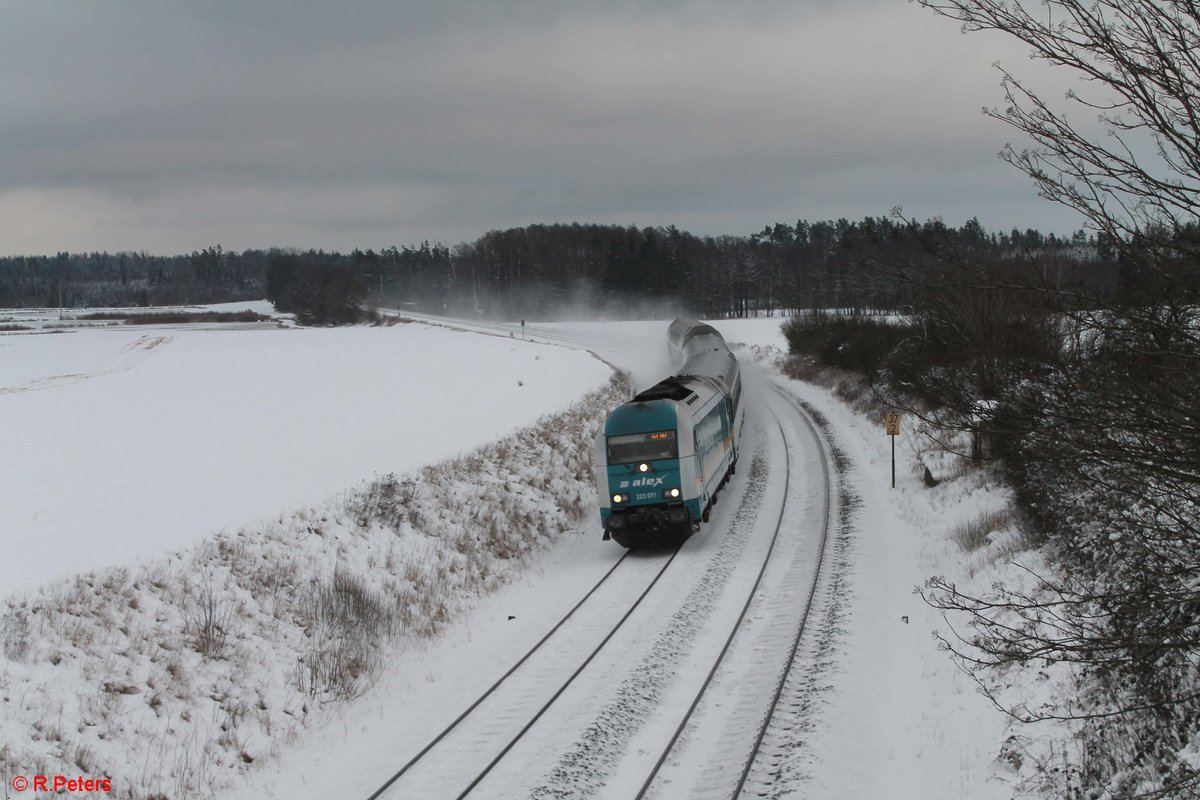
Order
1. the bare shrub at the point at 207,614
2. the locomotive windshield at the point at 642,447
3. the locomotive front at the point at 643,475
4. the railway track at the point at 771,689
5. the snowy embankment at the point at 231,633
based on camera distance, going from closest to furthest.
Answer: the railway track at the point at 771,689 → the snowy embankment at the point at 231,633 → the bare shrub at the point at 207,614 → the locomotive front at the point at 643,475 → the locomotive windshield at the point at 642,447

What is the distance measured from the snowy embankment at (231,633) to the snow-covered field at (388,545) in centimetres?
10

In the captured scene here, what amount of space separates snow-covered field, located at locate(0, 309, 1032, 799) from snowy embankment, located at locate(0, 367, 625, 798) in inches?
3.9

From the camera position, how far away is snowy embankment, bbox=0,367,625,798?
31.7ft

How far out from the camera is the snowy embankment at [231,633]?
967cm

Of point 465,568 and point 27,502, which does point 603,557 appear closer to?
point 465,568

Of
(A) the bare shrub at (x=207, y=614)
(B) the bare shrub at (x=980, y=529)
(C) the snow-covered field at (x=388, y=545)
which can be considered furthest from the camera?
(B) the bare shrub at (x=980, y=529)

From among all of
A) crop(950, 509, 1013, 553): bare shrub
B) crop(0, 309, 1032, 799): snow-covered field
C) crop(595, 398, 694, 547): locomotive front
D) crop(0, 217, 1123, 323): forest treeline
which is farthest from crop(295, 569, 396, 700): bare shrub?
crop(0, 217, 1123, 323): forest treeline

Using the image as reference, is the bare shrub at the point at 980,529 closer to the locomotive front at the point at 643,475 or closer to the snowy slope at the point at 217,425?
the locomotive front at the point at 643,475

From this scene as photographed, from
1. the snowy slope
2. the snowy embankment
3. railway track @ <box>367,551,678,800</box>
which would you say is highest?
the snowy slope

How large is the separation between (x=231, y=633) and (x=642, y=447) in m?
9.34

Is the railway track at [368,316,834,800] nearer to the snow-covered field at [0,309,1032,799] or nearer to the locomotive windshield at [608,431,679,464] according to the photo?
the snow-covered field at [0,309,1032,799]

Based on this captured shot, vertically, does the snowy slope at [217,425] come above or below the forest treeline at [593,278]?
below


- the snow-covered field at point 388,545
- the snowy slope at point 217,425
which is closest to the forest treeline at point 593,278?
the snowy slope at point 217,425

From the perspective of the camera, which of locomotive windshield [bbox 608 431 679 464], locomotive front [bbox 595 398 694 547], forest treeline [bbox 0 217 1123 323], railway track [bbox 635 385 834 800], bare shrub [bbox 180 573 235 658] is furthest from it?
forest treeline [bbox 0 217 1123 323]
